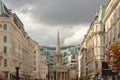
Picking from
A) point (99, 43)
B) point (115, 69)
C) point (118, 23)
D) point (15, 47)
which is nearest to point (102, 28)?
point (99, 43)

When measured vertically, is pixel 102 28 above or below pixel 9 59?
above

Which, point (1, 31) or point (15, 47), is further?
point (15, 47)

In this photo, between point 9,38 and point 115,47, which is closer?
point 115,47

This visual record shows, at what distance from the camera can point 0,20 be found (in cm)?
10050

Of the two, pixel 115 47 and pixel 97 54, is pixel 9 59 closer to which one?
pixel 97 54

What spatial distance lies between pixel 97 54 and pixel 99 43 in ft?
11.0

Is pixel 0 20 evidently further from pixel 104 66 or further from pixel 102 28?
pixel 104 66

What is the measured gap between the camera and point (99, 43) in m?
113

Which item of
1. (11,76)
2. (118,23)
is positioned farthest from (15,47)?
(118,23)

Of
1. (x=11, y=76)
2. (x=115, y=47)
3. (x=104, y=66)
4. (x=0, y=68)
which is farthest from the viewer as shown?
(x=11, y=76)

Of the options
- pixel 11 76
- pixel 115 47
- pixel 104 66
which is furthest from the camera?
pixel 11 76

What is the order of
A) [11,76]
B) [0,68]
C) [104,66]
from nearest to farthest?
[104,66], [0,68], [11,76]

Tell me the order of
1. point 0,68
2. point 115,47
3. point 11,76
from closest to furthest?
point 115,47
point 0,68
point 11,76

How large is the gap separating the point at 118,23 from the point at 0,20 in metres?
40.9
